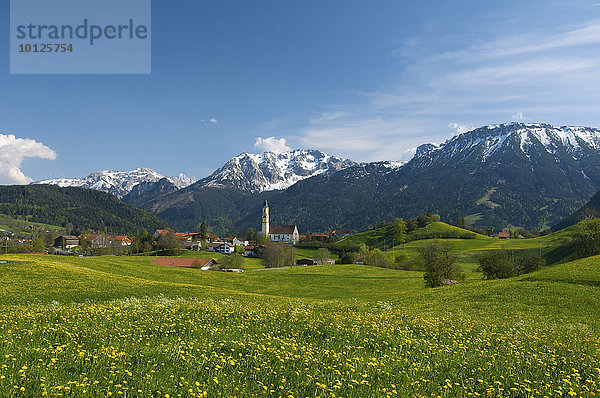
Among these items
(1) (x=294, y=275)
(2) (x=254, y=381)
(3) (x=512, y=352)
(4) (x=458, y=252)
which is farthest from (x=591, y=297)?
(4) (x=458, y=252)

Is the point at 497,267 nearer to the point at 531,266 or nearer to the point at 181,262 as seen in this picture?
the point at 531,266

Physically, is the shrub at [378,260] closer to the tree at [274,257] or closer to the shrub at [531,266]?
the tree at [274,257]

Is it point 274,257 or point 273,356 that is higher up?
point 273,356

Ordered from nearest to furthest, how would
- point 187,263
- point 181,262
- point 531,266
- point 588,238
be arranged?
point 531,266 < point 588,238 < point 181,262 < point 187,263

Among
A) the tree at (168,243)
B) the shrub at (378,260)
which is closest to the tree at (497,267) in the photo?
the shrub at (378,260)

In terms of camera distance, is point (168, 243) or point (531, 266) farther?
point (168, 243)

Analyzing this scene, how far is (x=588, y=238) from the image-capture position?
79938 millimetres

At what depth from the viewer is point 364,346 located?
12391 mm

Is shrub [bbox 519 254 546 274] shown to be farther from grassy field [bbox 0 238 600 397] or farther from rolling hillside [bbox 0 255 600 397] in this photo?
rolling hillside [bbox 0 255 600 397]

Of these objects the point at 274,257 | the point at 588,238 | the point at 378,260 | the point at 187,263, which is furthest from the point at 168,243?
the point at 588,238

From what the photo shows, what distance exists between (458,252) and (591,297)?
5390 inches

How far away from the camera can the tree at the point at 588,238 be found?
78238 millimetres

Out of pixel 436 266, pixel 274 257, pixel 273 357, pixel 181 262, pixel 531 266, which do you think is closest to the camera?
pixel 273 357

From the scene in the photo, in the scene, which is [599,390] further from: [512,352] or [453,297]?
[453,297]
